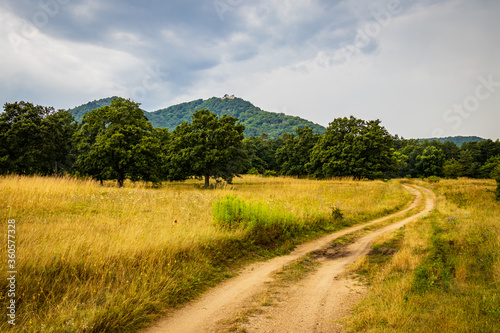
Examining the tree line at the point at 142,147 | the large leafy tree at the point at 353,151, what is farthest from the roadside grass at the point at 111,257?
the large leafy tree at the point at 353,151

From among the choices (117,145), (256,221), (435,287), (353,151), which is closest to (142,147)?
(117,145)

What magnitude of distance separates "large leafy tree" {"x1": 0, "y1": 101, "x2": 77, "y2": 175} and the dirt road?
29726 mm

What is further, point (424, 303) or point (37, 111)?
point (37, 111)

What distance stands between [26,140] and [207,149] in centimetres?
1978

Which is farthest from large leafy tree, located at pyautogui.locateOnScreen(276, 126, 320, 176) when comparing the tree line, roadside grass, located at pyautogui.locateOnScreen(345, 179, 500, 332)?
roadside grass, located at pyautogui.locateOnScreen(345, 179, 500, 332)

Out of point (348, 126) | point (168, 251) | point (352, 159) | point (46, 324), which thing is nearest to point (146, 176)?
point (168, 251)

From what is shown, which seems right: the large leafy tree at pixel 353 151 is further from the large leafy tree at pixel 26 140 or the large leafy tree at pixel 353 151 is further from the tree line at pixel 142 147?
the large leafy tree at pixel 26 140

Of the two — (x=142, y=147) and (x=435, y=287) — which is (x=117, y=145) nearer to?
(x=142, y=147)

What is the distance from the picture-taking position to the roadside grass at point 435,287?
4.09 meters

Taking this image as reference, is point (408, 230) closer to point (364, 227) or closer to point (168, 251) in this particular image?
point (364, 227)

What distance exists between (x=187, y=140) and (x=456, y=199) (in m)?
30.8

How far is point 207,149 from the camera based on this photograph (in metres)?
34.1

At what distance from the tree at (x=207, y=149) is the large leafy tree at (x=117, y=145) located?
550cm

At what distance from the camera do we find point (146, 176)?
92.6 feet
